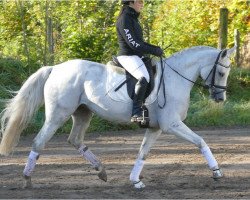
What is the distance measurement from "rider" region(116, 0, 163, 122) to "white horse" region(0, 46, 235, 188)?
173 mm

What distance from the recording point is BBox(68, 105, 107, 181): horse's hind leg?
891 cm

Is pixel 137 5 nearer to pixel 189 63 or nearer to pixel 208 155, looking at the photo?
pixel 189 63

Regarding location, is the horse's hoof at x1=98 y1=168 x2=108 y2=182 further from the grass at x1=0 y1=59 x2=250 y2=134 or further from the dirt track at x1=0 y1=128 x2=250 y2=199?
the grass at x1=0 y1=59 x2=250 y2=134

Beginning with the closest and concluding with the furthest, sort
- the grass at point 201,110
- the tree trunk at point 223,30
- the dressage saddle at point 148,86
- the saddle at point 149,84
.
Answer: the dressage saddle at point 148,86 < the saddle at point 149,84 < the grass at point 201,110 < the tree trunk at point 223,30

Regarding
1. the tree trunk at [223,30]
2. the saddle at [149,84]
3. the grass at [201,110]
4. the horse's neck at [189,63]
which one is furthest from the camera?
the tree trunk at [223,30]

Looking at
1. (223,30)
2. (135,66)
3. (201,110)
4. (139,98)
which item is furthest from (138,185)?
(223,30)

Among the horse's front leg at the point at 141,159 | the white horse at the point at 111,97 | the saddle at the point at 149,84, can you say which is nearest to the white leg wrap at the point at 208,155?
the white horse at the point at 111,97

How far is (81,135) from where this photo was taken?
902cm

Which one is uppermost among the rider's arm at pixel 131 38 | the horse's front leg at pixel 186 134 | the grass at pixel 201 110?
the rider's arm at pixel 131 38

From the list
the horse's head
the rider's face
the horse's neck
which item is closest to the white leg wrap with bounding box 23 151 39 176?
the horse's neck

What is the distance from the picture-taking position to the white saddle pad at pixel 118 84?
8.48 m

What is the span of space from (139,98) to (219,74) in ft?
3.63

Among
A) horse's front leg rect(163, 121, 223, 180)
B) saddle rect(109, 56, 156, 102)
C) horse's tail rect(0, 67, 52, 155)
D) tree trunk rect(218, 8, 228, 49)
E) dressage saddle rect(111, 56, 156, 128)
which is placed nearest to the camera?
horse's front leg rect(163, 121, 223, 180)

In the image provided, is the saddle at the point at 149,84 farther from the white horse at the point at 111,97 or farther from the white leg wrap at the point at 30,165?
the white leg wrap at the point at 30,165
